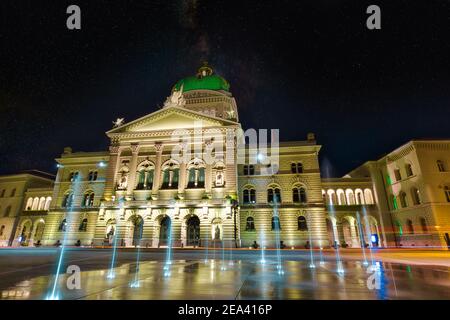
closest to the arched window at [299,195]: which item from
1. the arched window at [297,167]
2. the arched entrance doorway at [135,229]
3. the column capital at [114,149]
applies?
the arched window at [297,167]

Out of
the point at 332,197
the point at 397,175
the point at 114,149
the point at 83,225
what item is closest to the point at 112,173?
the point at 114,149

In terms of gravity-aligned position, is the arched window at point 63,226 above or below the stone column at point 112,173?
below

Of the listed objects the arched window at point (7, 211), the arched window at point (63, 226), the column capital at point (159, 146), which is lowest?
the arched window at point (63, 226)

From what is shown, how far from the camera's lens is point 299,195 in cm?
3512

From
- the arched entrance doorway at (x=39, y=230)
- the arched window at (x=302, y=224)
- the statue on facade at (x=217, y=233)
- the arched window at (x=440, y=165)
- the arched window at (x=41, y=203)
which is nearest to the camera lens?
the statue on facade at (x=217, y=233)

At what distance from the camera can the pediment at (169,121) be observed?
1378 inches

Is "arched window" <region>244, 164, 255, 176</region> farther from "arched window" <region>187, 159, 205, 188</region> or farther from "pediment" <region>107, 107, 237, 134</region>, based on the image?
"pediment" <region>107, 107, 237, 134</region>

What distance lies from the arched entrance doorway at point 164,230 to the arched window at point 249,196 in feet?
36.0

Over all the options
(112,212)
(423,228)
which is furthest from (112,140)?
(423,228)

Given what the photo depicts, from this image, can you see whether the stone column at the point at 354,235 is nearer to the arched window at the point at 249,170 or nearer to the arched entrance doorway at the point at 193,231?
Result: the arched window at the point at 249,170

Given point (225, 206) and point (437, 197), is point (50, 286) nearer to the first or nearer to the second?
point (225, 206)

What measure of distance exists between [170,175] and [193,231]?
8140 millimetres

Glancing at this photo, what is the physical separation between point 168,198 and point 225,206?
7.86 m

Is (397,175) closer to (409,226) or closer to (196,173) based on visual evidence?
(409,226)
